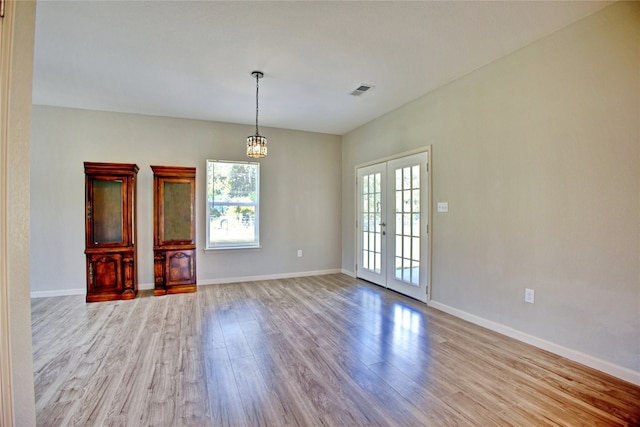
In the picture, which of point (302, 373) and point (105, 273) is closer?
point (302, 373)

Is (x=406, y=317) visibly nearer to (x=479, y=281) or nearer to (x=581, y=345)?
(x=479, y=281)

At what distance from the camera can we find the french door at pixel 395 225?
13.5 ft

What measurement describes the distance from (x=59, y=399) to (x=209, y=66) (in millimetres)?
3147

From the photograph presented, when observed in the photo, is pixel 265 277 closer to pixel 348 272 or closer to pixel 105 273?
pixel 348 272

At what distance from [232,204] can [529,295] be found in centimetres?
442

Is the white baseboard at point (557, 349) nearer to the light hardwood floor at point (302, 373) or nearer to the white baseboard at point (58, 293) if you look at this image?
the light hardwood floor at point (302, 373)

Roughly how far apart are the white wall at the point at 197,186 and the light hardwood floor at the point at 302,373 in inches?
48.6

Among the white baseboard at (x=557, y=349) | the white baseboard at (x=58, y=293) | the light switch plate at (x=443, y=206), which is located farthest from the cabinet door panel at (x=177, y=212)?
the white baseboard at (x=557, y=349)

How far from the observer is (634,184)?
7.22 ft

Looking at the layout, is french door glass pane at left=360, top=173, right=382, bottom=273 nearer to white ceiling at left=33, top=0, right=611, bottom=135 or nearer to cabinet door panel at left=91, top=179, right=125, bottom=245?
white ceiling at left=33, top=0, right=611, bottom=135

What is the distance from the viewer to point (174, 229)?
4.76 metres

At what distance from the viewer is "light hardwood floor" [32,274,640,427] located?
6.16 feet

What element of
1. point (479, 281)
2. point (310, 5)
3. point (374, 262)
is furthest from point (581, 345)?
point (310, 5)

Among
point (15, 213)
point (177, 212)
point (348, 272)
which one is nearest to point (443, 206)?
point (348, 272)
